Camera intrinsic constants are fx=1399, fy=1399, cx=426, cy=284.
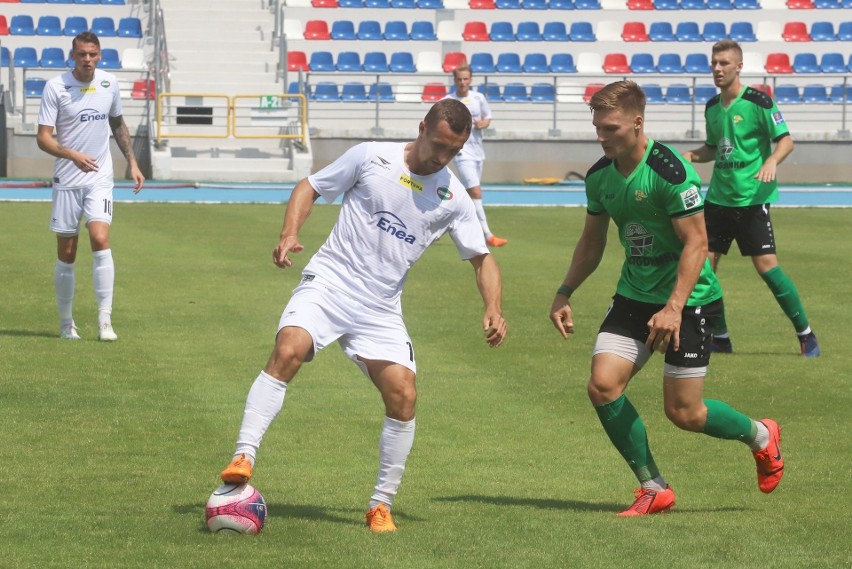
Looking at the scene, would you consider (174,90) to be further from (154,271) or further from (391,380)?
(391,380)

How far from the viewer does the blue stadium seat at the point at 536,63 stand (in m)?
35.2

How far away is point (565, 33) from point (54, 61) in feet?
42.8

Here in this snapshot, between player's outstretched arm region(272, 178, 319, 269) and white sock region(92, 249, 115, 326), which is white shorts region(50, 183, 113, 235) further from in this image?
player's outstretched arm region(272, 178, 319, 269)

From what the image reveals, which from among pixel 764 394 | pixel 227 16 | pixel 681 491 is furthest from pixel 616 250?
pixel 227 16

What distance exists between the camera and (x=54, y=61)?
32875 mm

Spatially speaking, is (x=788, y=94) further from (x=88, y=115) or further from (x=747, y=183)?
(x=88, y=115)

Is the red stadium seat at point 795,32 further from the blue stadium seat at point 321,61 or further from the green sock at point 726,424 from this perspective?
the green sock at point 726,424

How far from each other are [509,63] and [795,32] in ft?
26.7

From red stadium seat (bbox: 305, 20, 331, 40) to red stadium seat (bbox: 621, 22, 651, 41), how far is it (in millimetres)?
7811

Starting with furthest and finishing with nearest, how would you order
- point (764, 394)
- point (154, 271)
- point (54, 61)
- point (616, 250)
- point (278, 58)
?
point (278, 58) → point (54, 61) → point (616, 250) → point (154, 271) → point (764, 394)

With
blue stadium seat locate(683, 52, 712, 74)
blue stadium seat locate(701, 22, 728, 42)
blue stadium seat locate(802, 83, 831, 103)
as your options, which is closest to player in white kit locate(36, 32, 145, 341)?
blue stadium seat locate(802, 83, 831, 103)

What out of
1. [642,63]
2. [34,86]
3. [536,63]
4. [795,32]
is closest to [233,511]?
[34,86]

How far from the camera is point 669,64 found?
117 feet

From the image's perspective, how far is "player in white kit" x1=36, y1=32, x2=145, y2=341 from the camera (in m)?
11.0
